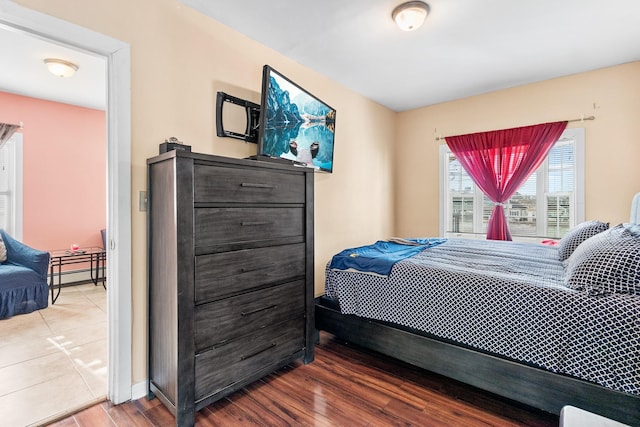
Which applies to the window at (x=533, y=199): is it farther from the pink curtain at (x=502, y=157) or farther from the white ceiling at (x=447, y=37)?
the white ceiling at (x=447, y=37)

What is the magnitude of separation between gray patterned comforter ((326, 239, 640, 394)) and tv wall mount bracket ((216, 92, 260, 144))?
1.36 metres

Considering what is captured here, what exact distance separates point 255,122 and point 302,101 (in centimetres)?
46

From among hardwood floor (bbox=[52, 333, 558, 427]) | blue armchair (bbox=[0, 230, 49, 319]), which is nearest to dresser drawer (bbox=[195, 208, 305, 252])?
hardwood floor (bbox=[52, 333, 558, 427])

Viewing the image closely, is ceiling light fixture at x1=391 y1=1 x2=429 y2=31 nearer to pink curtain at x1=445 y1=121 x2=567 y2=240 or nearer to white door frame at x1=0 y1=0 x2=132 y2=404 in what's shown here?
white door frame at x1=0 y1=0 x2=132 y2=404

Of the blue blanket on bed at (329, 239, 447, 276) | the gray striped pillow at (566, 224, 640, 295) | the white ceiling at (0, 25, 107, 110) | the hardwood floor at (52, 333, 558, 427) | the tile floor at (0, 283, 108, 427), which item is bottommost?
the hardwood floor at (52, 333, 558, 427)

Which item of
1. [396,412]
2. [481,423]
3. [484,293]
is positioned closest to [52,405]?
[396,412]

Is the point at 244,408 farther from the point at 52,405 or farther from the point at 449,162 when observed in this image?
the point at 449,162

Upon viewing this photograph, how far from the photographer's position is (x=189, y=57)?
7.07 feet

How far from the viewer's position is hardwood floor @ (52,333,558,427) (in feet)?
5.51

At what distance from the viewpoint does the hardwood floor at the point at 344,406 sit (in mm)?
1680

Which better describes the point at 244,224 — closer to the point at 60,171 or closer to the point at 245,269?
the point at 245,269

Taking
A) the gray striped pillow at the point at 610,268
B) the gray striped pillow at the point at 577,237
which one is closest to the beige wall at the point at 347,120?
the gray striped pillow at the point at 577,237

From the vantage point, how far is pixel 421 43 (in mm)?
2643

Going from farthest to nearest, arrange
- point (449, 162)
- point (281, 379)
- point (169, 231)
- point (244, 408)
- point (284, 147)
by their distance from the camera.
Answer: point (449, 162) < point (284, 147) < point (281, 379) < point (244, 408) < point (169, 231)
